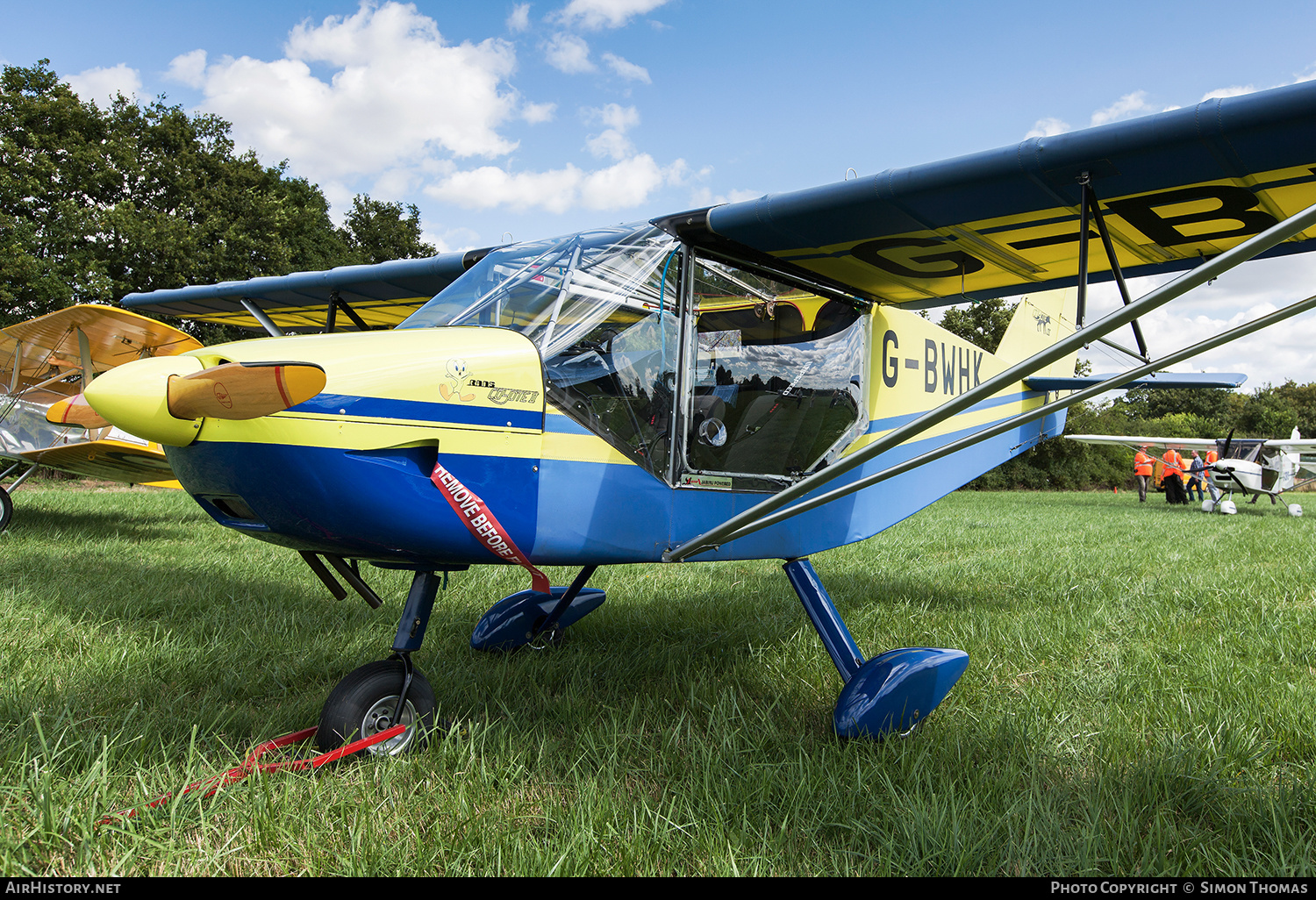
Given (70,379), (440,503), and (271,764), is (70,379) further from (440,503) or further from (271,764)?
(440,503)

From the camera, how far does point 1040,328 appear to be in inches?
257

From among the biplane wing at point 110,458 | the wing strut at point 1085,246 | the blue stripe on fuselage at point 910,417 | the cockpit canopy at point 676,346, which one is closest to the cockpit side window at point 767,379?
the cockpit canopy at point 676,346

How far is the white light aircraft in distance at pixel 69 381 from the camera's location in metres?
7.87

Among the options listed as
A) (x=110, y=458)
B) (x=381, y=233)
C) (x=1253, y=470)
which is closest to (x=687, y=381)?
(x=110, y=458)

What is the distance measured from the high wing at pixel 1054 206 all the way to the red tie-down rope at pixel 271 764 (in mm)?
2322

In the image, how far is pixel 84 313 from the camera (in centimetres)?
755

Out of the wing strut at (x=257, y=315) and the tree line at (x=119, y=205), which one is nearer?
the wing strut at (x=257, y=315)

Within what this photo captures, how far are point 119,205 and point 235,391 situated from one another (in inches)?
987

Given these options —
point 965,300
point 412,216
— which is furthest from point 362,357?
point 412,216

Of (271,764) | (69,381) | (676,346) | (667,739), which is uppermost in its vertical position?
(676,346)

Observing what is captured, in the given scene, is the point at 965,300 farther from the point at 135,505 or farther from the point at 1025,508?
the point at 1025,508

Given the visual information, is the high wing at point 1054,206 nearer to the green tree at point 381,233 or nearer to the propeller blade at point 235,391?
the propeller blade at point 235,391

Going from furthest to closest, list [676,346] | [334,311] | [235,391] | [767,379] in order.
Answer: [334,311]
[767,379]
[676,346]
[235,391]

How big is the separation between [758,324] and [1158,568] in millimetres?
6195
